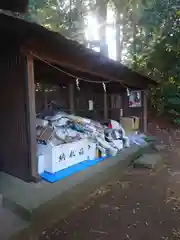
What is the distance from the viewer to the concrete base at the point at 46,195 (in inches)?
107

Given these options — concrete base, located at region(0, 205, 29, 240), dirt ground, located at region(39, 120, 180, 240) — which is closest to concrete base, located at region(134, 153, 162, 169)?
dirt ground, located at region(39, 120, 180, 240)

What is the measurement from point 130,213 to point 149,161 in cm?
228

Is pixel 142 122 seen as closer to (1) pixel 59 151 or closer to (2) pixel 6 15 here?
(1) pixel 59 151

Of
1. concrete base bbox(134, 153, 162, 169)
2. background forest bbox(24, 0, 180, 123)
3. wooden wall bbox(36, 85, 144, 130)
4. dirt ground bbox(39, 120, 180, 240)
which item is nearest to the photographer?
dirt ground bbox(39, 120, 180, 240)

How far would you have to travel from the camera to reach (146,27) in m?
10.4

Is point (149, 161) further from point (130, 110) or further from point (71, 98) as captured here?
point (130, 110)

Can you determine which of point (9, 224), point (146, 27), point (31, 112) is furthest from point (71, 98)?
point (146, 27)

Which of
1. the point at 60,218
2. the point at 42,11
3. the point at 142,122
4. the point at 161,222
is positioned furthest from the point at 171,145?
the point at 42,11

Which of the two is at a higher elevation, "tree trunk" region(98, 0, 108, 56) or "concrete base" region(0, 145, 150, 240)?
"tree trunk" region(98, 0, 108, 56)

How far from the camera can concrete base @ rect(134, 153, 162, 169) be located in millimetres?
5020

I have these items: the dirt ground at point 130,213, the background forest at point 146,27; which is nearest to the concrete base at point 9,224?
the dirt ground at point 130,213

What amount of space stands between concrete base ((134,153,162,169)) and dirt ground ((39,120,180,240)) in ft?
1.16

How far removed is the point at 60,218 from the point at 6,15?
263cm

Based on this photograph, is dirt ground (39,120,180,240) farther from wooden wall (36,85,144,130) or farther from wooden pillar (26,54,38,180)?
wooden wall (36,85,144,130)
